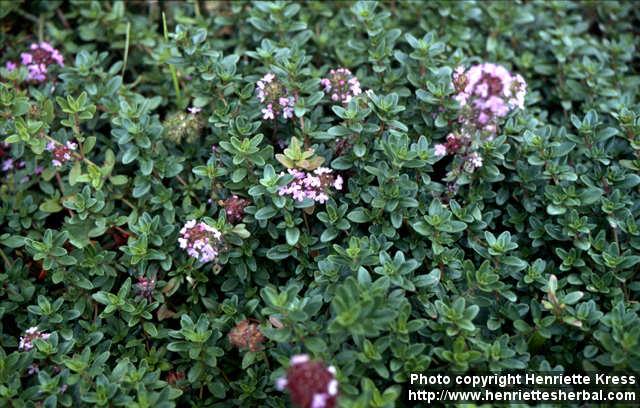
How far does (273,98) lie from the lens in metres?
2.94

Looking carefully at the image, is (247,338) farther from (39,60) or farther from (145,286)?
(39,60)

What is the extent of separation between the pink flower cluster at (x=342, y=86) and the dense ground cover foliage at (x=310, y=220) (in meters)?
0.01

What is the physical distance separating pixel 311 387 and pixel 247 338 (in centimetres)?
61

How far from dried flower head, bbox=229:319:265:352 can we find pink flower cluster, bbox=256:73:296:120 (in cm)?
101

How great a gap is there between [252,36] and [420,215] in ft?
4.89

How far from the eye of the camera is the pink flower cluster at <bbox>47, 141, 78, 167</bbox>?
9.73 feet

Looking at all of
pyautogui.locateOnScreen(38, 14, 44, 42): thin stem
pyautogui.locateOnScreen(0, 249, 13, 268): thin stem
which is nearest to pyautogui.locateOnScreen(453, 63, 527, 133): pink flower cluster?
pyautogui.locateOnScreen(0, 249, 13, 268): thin stem

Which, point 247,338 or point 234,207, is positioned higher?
point 234,207

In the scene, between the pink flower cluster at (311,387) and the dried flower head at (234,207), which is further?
the dried flower head at (234,207)

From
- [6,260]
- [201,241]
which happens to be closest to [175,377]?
[201,241]

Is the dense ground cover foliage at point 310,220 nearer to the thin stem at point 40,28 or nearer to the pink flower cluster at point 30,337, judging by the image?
the pink flower cluster at point 30,337

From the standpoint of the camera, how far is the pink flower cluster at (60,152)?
9.73 ft

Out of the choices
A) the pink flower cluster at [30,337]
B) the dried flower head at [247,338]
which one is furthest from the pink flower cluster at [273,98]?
the pink flower cluster at [30,337]

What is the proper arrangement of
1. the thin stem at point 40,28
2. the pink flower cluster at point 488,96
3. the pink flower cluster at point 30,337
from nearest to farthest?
the pink flower cluster at point 488,96, the pink flower cluster at point 30,337, the thin stem at point 40,28
